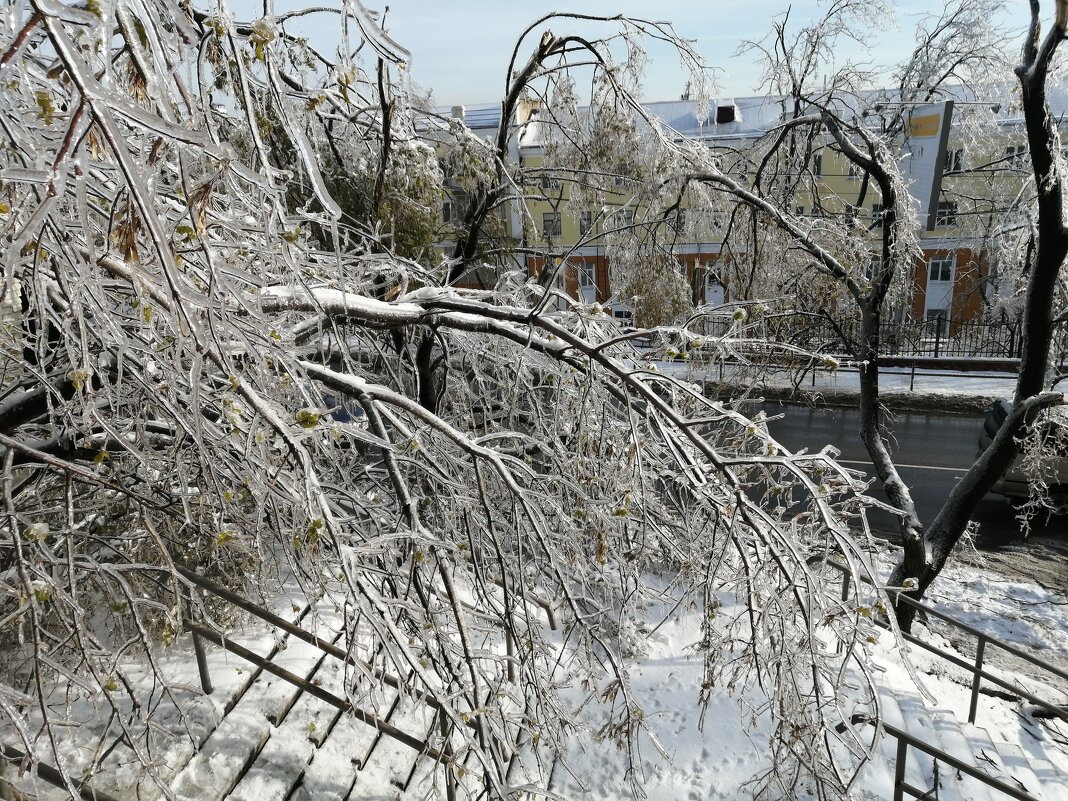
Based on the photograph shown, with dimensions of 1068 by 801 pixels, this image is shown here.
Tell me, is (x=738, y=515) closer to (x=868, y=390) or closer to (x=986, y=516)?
(x=868, y=390)

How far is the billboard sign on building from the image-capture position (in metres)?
7.72

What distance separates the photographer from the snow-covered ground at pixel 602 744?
13.0 feet

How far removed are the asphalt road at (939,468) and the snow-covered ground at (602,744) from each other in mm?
2290

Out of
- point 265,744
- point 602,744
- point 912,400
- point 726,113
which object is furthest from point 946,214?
point 726,113

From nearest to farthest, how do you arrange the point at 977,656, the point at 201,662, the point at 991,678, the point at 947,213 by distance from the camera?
the point at 201,662
the point at 991,678
the point at 977,656
the point at 947,213

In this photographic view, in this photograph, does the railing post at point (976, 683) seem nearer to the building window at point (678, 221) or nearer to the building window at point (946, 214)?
the building window at point (678, 221)

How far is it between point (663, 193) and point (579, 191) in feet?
2.74

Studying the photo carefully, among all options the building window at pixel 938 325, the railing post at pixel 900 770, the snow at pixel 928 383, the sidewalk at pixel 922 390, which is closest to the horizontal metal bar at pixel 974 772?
the railing post at pixel 900 770

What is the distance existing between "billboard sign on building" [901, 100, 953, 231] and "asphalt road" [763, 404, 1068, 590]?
296cm

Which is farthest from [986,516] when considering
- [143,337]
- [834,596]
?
[143,337]

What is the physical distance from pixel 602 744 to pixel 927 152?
769cm

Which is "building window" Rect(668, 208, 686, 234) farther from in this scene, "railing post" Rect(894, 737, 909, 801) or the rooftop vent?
the rooftop vent

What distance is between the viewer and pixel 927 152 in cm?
801

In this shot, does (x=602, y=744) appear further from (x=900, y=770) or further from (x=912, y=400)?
(x=912, y=400)
